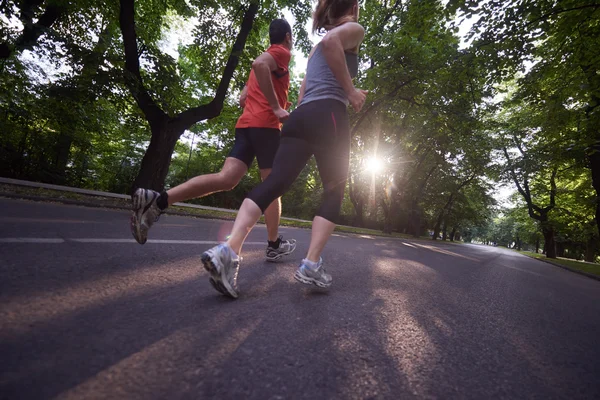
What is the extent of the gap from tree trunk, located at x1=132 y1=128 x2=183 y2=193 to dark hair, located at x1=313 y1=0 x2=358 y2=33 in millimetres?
7696

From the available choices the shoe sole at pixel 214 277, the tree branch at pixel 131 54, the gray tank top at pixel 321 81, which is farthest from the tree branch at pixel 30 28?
the shoe sole at pixel 214 277

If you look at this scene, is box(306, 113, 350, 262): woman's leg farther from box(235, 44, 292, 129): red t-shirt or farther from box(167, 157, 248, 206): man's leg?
box(167, 157, 248, 206): man's leg

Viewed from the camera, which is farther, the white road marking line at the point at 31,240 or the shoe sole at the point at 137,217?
the white road marking line at the point at 31,240

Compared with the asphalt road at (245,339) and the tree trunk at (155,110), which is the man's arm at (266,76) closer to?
the asphalt road at (245,339)

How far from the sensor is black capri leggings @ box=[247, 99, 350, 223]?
6.29ft

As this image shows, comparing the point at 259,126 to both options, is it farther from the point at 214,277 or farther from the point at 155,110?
the point at 155,110

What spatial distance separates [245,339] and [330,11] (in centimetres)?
233

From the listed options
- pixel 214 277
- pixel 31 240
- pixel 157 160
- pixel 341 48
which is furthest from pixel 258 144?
pixel 157 160

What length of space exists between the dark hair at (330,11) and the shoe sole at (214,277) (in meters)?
1.95

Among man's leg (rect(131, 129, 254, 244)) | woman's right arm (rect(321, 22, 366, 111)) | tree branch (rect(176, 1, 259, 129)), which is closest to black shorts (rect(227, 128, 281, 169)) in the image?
man's leg (rect(131, 129, 254, 244))

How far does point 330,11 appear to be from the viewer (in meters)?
2.24

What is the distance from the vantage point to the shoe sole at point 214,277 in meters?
1.58

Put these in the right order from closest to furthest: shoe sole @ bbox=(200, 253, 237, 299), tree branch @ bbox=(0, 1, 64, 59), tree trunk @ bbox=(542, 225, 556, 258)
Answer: shoe sole @ bbox=(200, 253, 237, 299)
tree branch @ bbox=(0, 1, 64, 59)
tree trunk @ bbox=(542, 225, 556, 258)

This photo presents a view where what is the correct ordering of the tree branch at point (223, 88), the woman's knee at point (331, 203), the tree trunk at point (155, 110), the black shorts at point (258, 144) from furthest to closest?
the tree branch at point (223, 88)
the tree trunk at point (155, 110)
the black shorts at point (258, 144)
the woman's knee at point (331, 203)
